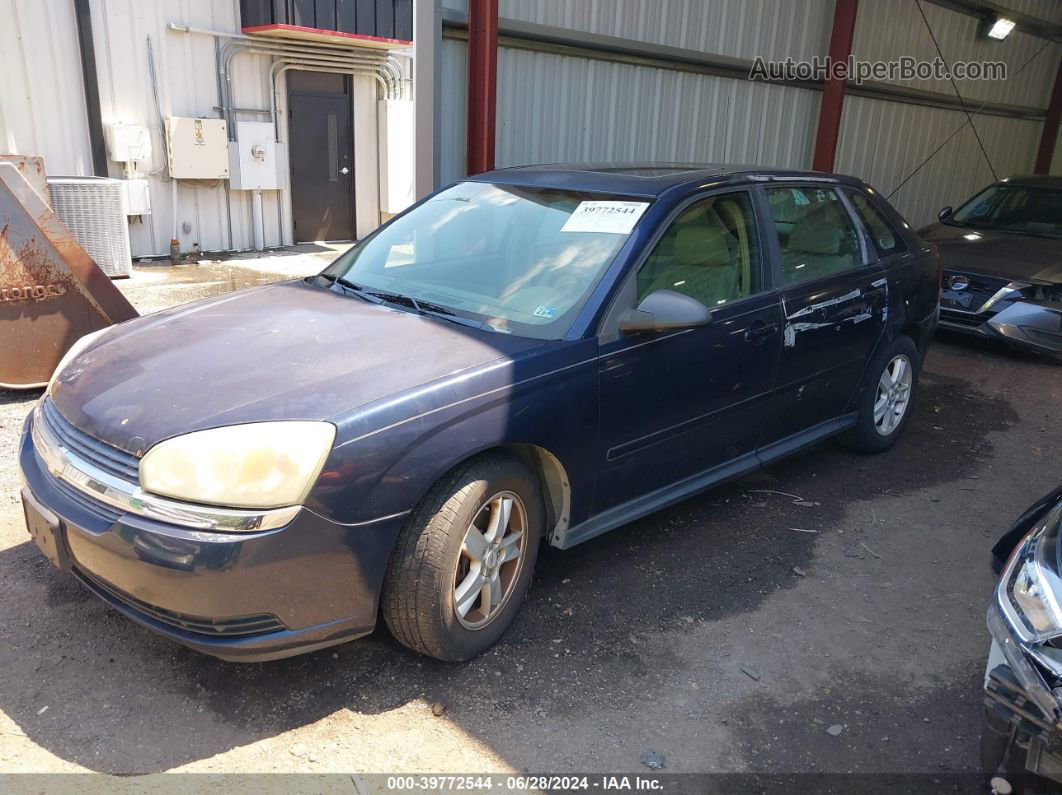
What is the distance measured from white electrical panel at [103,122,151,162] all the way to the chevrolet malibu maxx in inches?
252

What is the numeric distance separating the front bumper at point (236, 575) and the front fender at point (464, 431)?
10 centimetres

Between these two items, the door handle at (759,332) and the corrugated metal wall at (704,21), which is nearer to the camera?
the door handle at (759,332)

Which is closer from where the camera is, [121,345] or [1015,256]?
[121,345]

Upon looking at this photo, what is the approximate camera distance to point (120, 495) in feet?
8.09

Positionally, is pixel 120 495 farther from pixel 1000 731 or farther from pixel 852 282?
pixel 852 282

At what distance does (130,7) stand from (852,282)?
8263 mm

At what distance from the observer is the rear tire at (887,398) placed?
4.80 meters

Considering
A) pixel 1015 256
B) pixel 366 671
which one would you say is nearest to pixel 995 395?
pixel 1015 256

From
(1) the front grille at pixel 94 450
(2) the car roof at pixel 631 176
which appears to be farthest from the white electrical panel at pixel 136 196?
(1) the front grille at pixel 94 450

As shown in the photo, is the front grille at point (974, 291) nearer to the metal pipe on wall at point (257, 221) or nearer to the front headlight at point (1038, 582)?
the front headlight at point (1038, 582)

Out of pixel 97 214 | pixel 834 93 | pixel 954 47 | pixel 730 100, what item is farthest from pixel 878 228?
pixel 954 47

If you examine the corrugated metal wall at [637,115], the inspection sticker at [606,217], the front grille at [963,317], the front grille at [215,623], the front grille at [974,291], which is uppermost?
the corrugated metal wall at [637,115]

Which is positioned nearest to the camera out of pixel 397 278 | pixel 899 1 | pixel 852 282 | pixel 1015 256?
pixel 397 278

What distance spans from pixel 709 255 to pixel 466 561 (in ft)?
5.86
